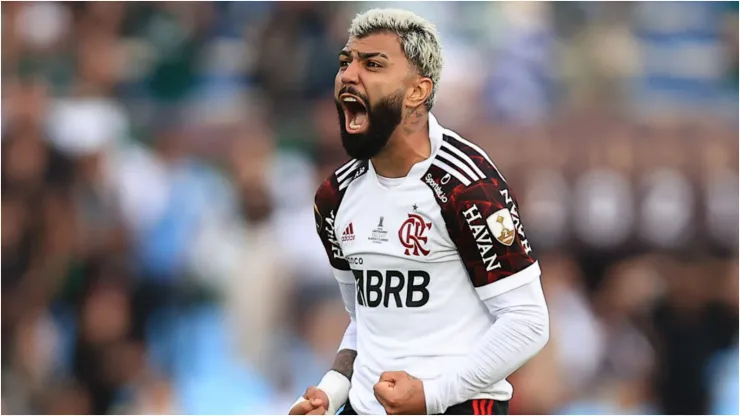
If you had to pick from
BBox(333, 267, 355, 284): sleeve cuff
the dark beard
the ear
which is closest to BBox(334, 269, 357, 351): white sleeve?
BBox(333, 267, 355, 284): sleeve cuff

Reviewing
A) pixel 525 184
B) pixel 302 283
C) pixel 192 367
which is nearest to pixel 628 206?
pixel 525 184

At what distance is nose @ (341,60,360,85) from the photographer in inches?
144

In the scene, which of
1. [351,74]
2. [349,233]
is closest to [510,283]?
[349,233]

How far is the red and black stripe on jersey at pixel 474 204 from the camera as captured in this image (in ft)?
12.0

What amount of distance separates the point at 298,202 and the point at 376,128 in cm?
492

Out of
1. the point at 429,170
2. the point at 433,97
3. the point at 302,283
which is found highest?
the point at 433,97

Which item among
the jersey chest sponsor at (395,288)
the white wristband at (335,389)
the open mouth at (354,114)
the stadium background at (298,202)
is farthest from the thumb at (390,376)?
the stadium background at (298,202)

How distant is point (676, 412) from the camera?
8.05 meters

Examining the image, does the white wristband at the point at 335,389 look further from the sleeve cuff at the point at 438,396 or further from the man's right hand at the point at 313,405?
the sleeve cuff at the point at 438,396

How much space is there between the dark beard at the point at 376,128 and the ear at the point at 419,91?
0.04m

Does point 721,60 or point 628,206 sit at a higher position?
point 721,60

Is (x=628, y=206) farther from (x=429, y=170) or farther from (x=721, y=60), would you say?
(x=429, y=170)

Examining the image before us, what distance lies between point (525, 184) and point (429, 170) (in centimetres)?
486

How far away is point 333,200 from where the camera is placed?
4.00 metres
